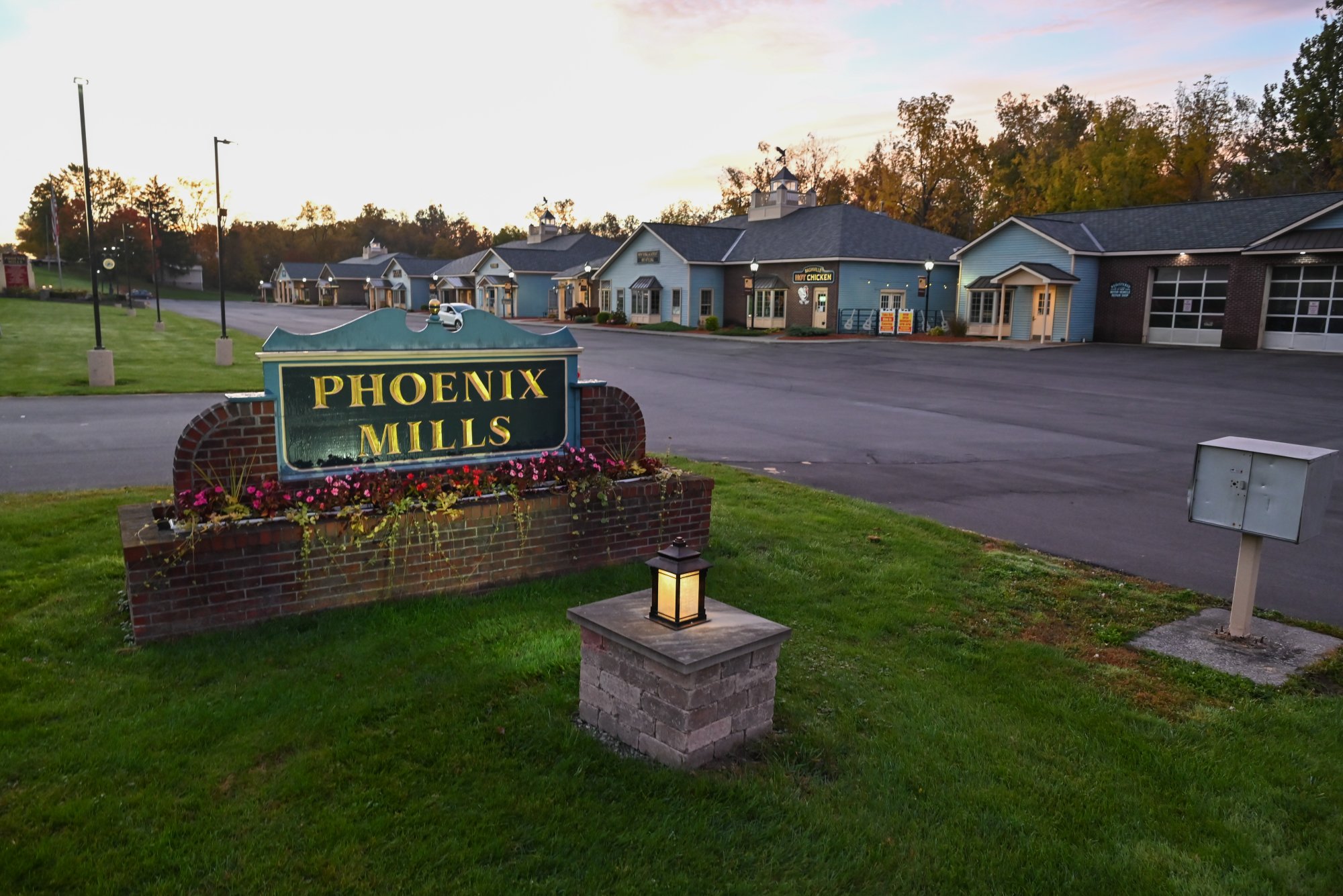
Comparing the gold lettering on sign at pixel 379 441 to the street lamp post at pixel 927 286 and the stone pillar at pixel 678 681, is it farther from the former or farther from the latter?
the street lamp post at pixel 927 286

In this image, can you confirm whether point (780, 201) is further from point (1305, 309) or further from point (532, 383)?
point (532, 383)

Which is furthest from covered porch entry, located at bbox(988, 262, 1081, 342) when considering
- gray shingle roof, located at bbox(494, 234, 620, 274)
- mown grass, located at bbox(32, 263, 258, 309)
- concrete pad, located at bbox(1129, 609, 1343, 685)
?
mown grass, located at bbox(32, 263, 258, 309)

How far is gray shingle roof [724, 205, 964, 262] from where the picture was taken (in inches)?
1786

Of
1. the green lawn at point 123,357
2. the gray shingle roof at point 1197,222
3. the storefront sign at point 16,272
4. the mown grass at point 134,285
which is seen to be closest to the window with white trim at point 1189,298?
the gray shingle roof at point 1197,222

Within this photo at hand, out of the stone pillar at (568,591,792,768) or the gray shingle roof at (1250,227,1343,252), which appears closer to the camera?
the stone pillar at (568,591,792,768)

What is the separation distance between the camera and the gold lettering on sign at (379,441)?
6.01m

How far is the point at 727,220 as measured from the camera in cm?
6334

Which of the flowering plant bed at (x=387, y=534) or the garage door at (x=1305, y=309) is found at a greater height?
the garage door at (x=1305, y=309)

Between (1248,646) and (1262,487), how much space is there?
3.37 feet

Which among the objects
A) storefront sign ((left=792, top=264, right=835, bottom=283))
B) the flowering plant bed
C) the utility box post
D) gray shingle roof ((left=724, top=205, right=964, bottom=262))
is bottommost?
the flowering plant bed

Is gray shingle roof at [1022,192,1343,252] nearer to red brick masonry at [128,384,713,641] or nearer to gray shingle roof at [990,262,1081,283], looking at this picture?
gray shingle roof at [990,262,1081,283]

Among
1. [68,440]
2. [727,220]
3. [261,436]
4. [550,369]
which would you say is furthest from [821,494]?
[727,220]

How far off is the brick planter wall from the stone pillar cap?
5.58 feet

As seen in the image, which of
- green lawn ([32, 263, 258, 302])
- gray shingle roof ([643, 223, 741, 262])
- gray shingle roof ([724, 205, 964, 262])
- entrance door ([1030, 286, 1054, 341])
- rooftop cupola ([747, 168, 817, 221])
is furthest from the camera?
green lawn ([32, 263, 258, 302])
